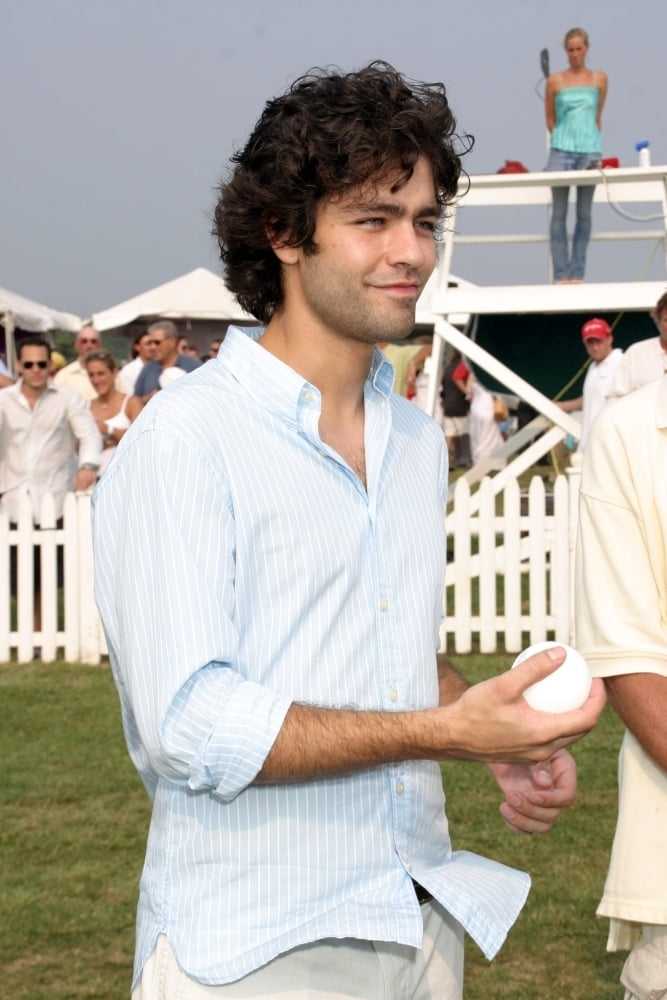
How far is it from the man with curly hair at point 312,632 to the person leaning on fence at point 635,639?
322 mm

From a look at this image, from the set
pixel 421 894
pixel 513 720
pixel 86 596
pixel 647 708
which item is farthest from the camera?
pixel 86 596

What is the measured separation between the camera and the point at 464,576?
1021 centimetres

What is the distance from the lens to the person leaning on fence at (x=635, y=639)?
2.74 metres

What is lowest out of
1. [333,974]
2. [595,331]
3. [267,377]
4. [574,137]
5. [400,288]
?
[333,974]

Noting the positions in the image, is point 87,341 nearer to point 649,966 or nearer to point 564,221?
point 564,221

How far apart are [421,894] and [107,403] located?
11133 mm

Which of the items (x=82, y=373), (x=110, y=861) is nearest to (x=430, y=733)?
(x=110, y=861)

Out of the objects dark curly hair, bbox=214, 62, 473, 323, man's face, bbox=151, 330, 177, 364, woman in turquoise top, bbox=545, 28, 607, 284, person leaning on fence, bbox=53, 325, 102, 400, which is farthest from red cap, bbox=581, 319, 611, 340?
dark curly hair, bbox=214, 62, 473, 323

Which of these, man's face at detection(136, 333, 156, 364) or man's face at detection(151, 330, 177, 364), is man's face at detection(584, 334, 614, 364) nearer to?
man's face at detection(151, 330, 177, 364)

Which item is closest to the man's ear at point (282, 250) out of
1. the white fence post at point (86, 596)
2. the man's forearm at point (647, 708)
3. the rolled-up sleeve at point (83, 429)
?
the man's forearm at point (647, 708)

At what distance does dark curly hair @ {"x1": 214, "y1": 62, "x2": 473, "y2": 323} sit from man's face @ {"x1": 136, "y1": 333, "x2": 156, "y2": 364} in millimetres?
10768

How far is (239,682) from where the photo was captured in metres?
2.07

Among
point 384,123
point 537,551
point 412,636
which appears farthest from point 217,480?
point 537,551

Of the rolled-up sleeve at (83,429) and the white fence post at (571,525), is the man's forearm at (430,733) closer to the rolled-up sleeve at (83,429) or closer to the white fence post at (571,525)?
the white fence post at (571,525)
